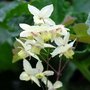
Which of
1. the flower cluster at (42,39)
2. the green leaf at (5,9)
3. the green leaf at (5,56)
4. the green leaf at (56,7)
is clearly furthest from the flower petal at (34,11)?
the green leaf at (5,56)

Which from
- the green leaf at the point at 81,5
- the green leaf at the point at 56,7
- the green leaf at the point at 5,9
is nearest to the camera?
the green leaf at the point at 56,7

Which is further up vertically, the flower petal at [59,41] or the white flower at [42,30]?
the white flower at [42,30]

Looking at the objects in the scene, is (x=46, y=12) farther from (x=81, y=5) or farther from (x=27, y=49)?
(x=81, y=5)

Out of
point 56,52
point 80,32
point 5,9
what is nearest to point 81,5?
point 5,9

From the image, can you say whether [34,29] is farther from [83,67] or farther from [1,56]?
[1,56]

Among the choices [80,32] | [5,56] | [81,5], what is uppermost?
[80,32]

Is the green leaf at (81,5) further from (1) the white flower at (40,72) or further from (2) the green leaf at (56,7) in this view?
(1) the white flower at (40,72)

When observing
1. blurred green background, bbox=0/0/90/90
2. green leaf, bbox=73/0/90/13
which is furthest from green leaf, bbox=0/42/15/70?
green leaf, bbox=73/0/90/13

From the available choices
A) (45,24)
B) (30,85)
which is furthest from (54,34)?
(30,85)
